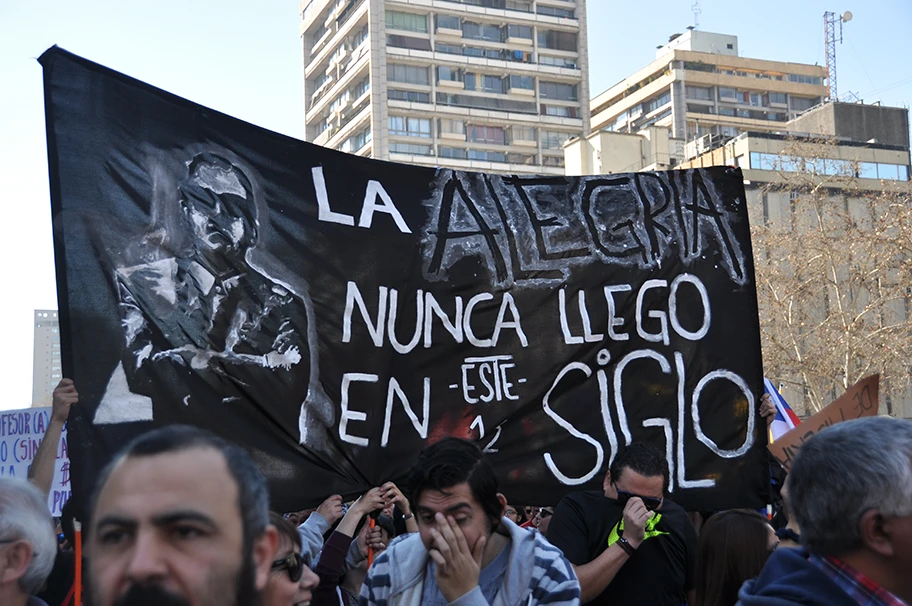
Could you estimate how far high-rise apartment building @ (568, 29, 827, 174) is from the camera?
277ft

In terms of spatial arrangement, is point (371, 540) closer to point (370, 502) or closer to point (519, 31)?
point (370, 502)

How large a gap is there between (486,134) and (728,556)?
74.2 metres

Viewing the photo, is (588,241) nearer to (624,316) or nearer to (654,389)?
(624,316)

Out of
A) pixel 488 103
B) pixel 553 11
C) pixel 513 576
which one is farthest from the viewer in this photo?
pixel 553 11

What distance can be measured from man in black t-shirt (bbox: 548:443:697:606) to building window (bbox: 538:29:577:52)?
77.5 metres

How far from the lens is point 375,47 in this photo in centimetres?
7306

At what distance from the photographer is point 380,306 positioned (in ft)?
16.5

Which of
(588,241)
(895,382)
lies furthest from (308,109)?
(588,241)

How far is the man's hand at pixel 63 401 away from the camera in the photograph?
12.9 feet

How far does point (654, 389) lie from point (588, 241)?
0.86 meters

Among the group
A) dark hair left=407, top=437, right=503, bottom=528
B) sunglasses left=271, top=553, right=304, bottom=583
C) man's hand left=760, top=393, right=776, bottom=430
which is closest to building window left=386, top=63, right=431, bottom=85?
man's hand left=760, top=393, right=776, bottom=430

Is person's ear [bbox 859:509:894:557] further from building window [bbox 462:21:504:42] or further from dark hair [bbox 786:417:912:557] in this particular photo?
building window [bbox 462:21:504:42]

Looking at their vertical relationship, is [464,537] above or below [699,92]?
below

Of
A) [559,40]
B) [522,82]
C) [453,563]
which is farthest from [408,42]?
[453,563]
